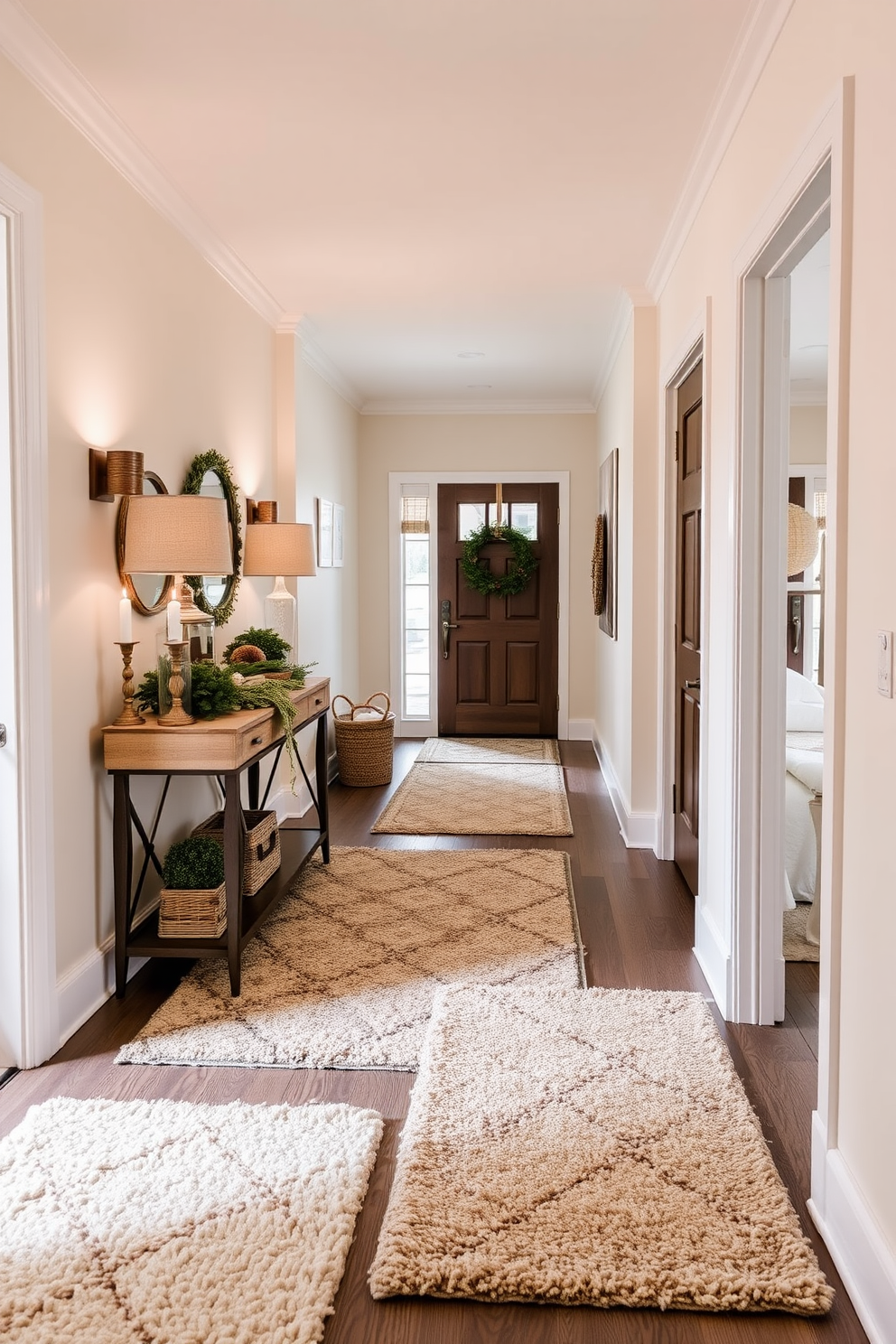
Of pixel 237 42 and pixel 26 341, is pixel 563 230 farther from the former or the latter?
pixel 26 341

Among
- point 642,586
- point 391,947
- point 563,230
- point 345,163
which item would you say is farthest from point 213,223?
point 391,947

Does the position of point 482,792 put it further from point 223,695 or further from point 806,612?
point 223,695

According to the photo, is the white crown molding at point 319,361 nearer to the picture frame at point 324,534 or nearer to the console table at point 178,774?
the picture frame at point 324,534

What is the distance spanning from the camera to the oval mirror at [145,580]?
3.09 metres

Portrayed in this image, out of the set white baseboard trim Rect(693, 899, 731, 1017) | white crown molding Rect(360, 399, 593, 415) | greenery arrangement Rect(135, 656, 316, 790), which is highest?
white crown molding Rect(360, 399, 593, 415)

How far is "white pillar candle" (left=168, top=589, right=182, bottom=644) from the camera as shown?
2977 millimetres

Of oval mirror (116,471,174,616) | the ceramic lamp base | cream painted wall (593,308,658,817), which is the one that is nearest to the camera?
oval mirror (116,471,174,616)

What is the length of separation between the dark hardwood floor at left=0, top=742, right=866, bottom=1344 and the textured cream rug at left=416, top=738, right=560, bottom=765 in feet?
6.75

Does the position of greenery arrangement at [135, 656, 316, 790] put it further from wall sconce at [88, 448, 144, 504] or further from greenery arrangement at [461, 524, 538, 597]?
greenery arrangement at [461, 524, 538, 597]

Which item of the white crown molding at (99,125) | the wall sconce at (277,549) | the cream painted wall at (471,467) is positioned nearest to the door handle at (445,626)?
the cream painted wall at (471,467)

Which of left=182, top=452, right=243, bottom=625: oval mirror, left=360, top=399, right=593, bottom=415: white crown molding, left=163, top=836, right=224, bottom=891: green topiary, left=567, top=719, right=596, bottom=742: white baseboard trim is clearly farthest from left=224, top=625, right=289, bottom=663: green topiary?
left=567, top=719, right=596, bottom=742: white baseboard trim

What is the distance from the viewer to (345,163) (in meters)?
3.23

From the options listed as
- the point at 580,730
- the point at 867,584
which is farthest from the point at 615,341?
the point at 867,584

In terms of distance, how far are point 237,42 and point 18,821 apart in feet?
6.62
